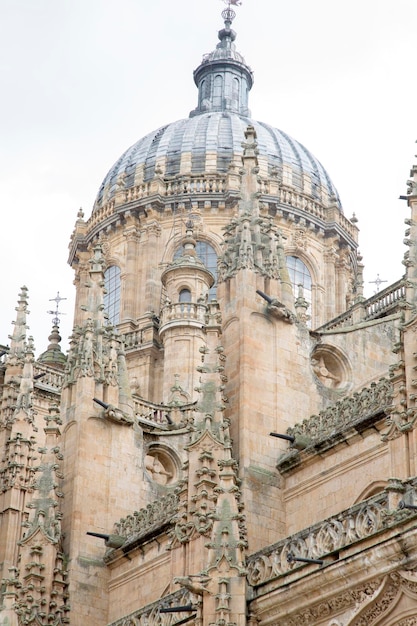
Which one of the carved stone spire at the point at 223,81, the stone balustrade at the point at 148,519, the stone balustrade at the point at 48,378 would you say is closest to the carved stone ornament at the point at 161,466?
the stone balustrade at the point at 148,519

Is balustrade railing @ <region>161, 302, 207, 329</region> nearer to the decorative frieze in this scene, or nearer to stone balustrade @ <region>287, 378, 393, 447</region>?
stone balustrade @ <region>287, 378, 393, 447</region>

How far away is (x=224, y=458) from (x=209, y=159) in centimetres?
3143

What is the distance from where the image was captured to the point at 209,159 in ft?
196

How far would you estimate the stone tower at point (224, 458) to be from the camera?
82.9ft

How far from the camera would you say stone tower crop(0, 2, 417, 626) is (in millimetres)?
25281

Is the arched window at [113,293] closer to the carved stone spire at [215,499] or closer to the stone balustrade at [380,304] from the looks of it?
the stone balustrade at [380,304]

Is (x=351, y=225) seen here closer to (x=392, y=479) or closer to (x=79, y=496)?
(x=79, y=496)

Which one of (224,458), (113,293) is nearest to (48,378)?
(113,293)

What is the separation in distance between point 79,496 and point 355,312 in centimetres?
1328

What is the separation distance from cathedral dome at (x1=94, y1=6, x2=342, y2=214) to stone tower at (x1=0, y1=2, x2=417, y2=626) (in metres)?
6.00

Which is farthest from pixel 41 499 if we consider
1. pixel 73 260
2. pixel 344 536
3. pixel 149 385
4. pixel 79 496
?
pixel 73 260

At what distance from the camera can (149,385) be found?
176 ft

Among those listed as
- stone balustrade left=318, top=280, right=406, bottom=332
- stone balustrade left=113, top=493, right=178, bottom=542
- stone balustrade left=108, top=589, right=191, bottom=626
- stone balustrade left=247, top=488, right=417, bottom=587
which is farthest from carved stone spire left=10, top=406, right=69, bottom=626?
stone balustrade left=318, top=280, right=406, bottom=332

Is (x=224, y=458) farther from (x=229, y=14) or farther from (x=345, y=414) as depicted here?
(x=229, y=14)
